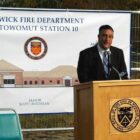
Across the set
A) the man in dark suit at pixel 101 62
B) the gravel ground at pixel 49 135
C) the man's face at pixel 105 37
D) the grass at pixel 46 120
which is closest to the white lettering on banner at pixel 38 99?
the grass at pixel 46 120

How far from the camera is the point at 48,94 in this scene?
397 inches

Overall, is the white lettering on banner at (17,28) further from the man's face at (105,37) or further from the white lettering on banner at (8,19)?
the man's face at (105,37)

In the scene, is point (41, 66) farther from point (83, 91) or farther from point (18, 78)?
point (83, 91)

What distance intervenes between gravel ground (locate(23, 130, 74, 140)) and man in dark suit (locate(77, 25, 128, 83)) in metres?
3.67

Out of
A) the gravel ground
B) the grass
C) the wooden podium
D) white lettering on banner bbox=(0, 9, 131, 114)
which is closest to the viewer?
the wooden podium

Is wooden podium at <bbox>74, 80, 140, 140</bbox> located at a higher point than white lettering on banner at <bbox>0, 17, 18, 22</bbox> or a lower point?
lower

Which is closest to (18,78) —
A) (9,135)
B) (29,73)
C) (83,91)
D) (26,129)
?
(29,73)

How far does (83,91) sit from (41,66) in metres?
→ 3.46

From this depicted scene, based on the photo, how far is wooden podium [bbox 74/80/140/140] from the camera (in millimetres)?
6254

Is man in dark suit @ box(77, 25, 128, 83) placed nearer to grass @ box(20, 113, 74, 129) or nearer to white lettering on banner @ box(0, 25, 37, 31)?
white lettering on banner @ box(0, 25, 37, 31)

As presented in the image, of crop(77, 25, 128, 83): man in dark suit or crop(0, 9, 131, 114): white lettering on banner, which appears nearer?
crop(77, 25, 128, 83): man in dark suit

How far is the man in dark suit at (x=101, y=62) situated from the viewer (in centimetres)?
695

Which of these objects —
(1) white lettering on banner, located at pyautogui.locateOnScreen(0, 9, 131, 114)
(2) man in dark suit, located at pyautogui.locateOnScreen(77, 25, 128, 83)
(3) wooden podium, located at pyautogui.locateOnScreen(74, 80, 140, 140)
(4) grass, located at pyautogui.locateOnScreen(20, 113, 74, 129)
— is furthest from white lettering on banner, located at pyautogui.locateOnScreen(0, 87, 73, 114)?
(3) wooden podium, located at pyautogui.locateOnScreen(74, 80, 140, 140)

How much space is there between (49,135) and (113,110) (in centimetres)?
472
